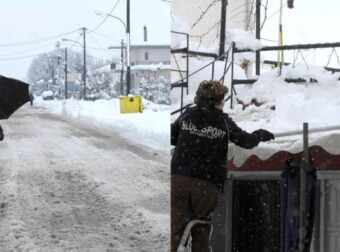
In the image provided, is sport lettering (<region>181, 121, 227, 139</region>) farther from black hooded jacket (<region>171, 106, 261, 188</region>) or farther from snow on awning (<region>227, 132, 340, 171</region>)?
snow on awning (<region>227, 132, 340, 171</region>)

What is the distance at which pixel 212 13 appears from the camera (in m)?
1.09

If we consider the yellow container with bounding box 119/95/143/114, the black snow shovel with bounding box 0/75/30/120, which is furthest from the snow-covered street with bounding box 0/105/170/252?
the yellow container with bounding box 119/95/143/114

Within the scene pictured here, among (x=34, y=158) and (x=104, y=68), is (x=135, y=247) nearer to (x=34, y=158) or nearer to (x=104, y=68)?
(x=34, y=158)

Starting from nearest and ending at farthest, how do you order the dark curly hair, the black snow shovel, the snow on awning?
1. the black snow shovel
2. the dark curly hair
3. the snow on awning

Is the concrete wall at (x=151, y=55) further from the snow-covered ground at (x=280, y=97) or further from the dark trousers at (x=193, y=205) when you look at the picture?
the dark trousers at (x=193, y=205)

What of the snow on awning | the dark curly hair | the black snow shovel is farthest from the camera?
the snow on awning

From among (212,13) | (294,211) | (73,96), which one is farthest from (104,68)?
(294,211)

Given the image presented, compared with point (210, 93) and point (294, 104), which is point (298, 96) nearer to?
point (294, 104)

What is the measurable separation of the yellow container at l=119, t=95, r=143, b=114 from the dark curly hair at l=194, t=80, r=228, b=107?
24cm

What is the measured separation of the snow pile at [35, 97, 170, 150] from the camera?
3.01 ft

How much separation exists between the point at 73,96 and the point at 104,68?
3.7 inches

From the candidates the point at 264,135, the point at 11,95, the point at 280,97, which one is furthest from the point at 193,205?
the point at 11,95

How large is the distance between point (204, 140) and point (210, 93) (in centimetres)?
14

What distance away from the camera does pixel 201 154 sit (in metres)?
1.17
